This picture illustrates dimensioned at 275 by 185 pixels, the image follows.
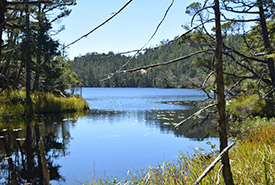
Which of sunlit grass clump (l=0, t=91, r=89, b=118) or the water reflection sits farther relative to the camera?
sunlit grass clump (l=0, t=91, r=89, b=118)

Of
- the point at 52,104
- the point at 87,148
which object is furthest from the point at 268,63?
the point at 52,104

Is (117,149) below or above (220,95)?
below

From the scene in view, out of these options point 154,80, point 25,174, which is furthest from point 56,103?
point 154,80

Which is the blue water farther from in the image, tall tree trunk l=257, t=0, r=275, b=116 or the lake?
tall tree trunk l=257, t=0, r=275, b=116

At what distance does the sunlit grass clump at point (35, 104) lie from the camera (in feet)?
57.6

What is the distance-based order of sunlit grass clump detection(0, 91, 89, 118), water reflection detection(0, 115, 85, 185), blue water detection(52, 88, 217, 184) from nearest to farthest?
water reflection detection(0, 115, 85, 185) → blue water detection(52, 88, 217, 184) → sunlit grass clump detection(0, 91, 89, 118)

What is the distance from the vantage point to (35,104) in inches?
790

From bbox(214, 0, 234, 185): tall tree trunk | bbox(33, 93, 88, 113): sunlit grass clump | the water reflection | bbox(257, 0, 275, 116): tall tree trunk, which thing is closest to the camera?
bbox(214, 0, 234, 185): tall tree trunk

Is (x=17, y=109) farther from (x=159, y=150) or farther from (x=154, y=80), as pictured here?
(x=154, y=80)

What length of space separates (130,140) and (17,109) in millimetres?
9267

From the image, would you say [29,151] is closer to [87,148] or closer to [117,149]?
[87,148]

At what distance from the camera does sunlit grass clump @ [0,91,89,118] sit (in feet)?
57.6

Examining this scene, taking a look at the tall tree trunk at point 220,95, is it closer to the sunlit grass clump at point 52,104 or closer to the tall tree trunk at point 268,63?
the tall tree trunk at point 268,63

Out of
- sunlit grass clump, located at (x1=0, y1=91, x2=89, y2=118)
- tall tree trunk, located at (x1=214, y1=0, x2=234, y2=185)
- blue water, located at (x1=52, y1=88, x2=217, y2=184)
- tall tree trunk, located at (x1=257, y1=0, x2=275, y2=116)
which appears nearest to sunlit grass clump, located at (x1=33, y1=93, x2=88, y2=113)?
sunlit grass clump, located at (x1=0, y1=91, x2=89, y2=118)
